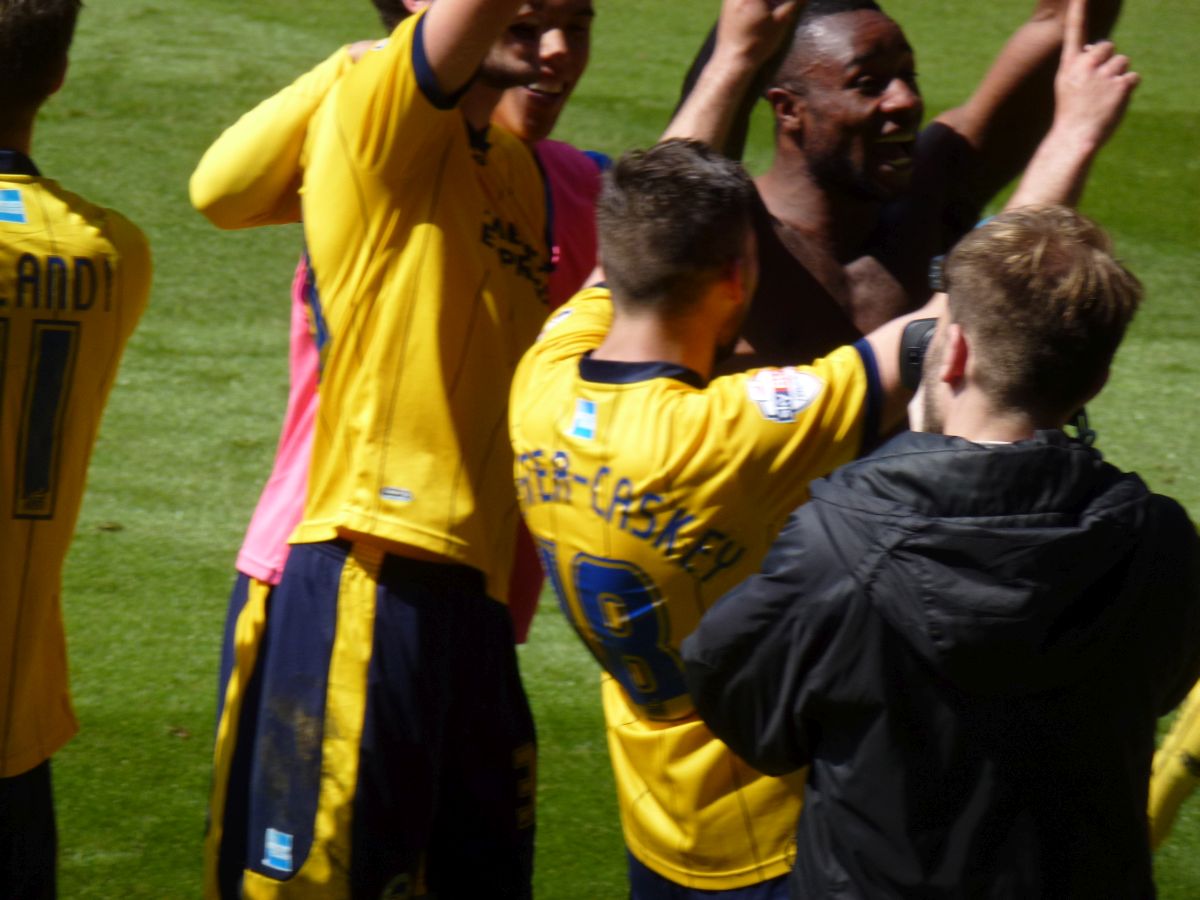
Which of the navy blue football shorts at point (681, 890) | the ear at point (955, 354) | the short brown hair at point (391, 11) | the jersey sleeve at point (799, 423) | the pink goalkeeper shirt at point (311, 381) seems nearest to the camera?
the ear at point (955, 354)

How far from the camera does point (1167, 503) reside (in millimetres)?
1754

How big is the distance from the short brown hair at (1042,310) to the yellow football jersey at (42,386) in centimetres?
124

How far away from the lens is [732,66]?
7.64 feet

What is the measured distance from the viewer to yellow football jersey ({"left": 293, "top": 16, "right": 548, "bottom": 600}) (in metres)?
2.36

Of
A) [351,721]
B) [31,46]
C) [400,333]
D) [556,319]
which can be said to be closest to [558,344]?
[556,319]

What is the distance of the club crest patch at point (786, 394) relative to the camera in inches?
83.1

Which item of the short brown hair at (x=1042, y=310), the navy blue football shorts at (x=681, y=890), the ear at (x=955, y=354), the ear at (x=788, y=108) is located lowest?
the navy blue football shorts at (x=681, y=890)

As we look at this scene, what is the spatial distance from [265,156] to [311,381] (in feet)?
1.16

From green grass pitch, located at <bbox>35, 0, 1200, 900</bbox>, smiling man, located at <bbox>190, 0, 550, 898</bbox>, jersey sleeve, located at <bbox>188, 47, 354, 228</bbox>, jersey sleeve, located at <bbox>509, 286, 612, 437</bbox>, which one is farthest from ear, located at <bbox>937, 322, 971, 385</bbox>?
green grass pitch, located at <bbox>35, 0, 1200, 900</bbox>

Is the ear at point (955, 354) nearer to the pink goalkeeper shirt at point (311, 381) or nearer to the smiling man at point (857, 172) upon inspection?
the smiling man at point (857, 172)

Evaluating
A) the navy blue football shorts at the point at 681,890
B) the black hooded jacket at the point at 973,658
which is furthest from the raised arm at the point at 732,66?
the navy blue football shorts at the point at 681,890

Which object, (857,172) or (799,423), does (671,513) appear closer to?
(799,423)

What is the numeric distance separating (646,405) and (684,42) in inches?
285

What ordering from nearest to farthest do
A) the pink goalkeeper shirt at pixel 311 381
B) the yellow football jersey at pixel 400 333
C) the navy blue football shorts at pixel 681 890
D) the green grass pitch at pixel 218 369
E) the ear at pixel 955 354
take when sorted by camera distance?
1. the ear at pixel 955 354
2. the navy blue football shorts at pixel 681 890
3. the yellow football jersey at pixel 400 333
4. the pink goalkeeper shirt at pixel 311 381
5. the green grass pitch at pixel 218 369
